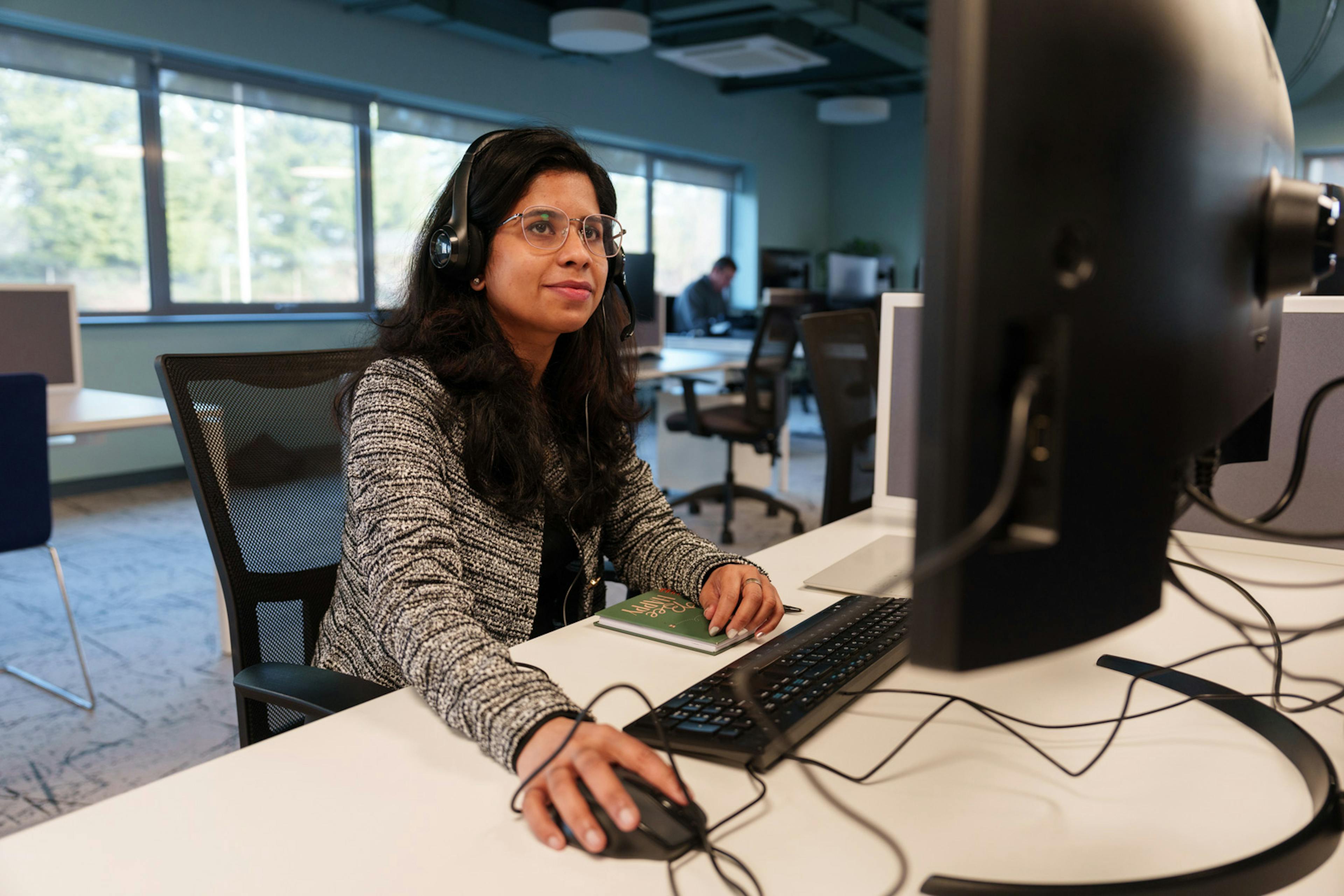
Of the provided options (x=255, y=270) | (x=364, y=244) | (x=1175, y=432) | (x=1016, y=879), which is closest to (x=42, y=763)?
(x=1016, y=879)

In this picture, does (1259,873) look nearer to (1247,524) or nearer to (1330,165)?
(1247,524)

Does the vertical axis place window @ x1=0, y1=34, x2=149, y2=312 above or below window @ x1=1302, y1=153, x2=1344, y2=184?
below

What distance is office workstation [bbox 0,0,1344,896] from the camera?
0.40m

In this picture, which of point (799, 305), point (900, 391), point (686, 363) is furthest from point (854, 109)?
point (900, 391)

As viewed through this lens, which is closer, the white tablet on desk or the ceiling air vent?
the white tablet on desk

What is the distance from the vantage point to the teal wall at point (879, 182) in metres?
9.16

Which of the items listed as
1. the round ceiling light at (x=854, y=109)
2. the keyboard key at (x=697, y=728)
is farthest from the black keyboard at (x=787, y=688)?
the round ceiling light at (x=854, y=109)

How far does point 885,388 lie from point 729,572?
664mm

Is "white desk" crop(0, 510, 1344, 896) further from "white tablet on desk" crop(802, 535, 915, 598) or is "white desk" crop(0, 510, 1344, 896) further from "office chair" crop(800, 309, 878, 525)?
"office chair" crop(800, 309, 878, 525)

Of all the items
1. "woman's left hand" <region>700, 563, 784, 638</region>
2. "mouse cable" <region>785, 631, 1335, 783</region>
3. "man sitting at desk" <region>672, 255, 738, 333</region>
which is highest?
"man sitting at desk" <region>672, 255, 738, 333</region>

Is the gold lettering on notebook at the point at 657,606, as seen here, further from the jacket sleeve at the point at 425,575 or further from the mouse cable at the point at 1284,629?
the mouse cable at the point at 1284,629

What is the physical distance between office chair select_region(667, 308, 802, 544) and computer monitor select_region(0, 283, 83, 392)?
2.24m

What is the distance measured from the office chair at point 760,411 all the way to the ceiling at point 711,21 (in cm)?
224

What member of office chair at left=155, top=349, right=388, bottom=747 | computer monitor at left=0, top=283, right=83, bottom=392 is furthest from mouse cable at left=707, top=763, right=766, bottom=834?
computer monitor at left=0, top=283, right=83, bottom=392
